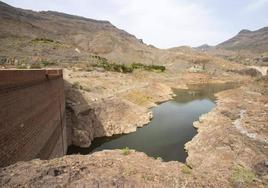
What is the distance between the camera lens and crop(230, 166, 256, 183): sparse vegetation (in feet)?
42.8

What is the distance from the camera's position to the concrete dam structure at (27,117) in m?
9.70

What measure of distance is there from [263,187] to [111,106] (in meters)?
22.2

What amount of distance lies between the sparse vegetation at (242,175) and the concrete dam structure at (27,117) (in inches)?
448

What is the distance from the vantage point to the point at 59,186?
329 inches

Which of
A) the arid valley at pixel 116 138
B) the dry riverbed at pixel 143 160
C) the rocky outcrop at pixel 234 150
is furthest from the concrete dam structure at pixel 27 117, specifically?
the rocky outcrop at pixel 234 150

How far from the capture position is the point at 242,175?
45.8 ft

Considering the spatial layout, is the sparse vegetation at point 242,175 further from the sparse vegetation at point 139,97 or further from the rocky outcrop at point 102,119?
the sparse vegetation at point 139,97

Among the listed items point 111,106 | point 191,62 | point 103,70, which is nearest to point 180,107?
point 111,106

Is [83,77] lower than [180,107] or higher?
higher

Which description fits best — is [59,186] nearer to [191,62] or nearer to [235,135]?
[235,135]

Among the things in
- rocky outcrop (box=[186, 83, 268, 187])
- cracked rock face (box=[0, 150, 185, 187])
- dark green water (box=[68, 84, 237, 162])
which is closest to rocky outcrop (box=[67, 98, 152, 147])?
dark green water (box=[68, 84, 237, 162])

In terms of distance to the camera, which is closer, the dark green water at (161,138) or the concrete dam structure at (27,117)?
the concrete dam structure at (27,117)

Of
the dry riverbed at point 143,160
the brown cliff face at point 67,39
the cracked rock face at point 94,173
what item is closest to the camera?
the cracked rock face at point 94,173

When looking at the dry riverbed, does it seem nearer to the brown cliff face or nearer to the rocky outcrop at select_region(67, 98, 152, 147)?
the rocky outcrop at select_region(67, 98, 152, 147)
